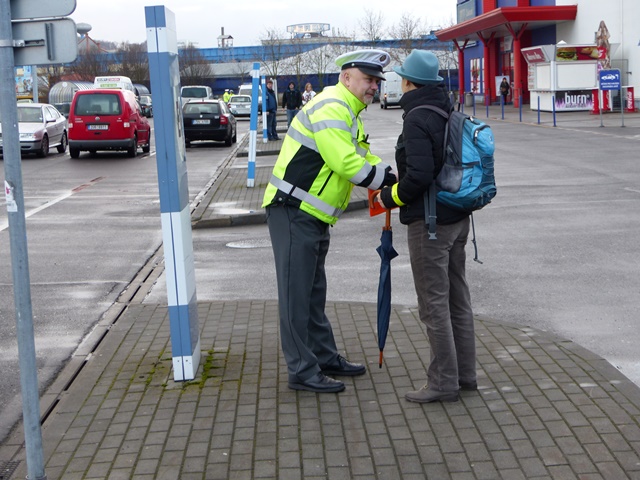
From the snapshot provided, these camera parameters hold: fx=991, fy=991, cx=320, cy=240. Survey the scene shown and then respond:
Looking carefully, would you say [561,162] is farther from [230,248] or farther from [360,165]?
[360,165]

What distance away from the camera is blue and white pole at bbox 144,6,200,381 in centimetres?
553

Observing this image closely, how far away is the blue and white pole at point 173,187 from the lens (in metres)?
5.53

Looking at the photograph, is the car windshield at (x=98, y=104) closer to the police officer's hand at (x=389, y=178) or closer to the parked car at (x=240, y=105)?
the police officer's hand at (x=389, y=178)

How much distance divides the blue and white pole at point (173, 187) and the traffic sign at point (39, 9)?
1.44 m

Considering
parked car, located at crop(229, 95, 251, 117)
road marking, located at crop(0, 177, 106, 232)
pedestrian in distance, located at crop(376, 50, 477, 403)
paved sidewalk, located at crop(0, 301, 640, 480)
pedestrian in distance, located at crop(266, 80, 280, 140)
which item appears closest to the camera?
paved sidewalk, located at crop(0, 301, 640, 480)

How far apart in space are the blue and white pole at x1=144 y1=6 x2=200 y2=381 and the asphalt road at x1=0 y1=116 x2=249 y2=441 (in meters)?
1.04

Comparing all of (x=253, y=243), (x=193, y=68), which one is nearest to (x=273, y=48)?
(x=193, y=68)

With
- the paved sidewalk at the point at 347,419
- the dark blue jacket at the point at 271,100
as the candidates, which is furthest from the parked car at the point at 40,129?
the paved sidewalk at the point at 347,419

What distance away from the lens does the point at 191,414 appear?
5.34 m

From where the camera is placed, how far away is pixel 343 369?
598 cm

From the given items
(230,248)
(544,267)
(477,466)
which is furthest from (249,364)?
(230,248)

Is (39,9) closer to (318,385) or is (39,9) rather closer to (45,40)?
(45,40)

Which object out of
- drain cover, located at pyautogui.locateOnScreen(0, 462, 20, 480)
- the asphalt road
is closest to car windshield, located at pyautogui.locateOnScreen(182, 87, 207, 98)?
the asphalt road

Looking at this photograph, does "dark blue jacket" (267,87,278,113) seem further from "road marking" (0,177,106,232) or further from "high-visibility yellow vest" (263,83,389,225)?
"high-visibility yellow vest" (263,83,389,225)
